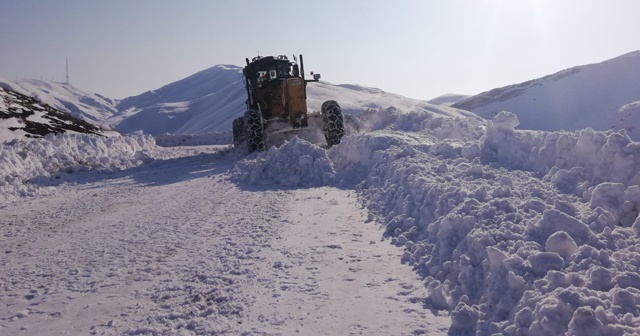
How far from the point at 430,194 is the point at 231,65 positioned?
585ft

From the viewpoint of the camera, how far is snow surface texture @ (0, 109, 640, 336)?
10.7ft

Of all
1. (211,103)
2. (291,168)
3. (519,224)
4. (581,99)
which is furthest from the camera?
(211,103)

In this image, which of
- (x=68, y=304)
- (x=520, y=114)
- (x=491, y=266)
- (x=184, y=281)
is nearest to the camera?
(x=491, y=266)

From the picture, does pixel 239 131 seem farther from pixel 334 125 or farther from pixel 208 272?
pixel 208 272

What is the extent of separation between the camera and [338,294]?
4.48m

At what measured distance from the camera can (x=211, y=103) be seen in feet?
302

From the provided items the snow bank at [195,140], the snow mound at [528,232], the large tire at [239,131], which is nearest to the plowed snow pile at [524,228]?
the snow mound at [528,232]

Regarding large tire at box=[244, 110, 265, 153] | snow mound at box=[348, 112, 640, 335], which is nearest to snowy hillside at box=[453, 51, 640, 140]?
large tire at box=[244, 110, 265, 153]

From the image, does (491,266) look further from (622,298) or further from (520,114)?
(520,114)

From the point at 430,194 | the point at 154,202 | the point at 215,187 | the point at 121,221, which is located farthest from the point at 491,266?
the point at 215,187

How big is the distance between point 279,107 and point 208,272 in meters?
12.2

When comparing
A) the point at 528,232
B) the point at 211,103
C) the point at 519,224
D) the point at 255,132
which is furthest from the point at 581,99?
the point at 211,103

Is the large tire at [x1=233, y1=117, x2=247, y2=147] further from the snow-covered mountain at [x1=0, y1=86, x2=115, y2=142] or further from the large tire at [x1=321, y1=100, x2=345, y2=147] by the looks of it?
the snow-covered mountain at [x1=0, y1=86, x2=115, y2=142]

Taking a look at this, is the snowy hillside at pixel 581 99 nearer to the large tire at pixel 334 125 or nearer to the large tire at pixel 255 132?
the large tire at pixel 334 125
